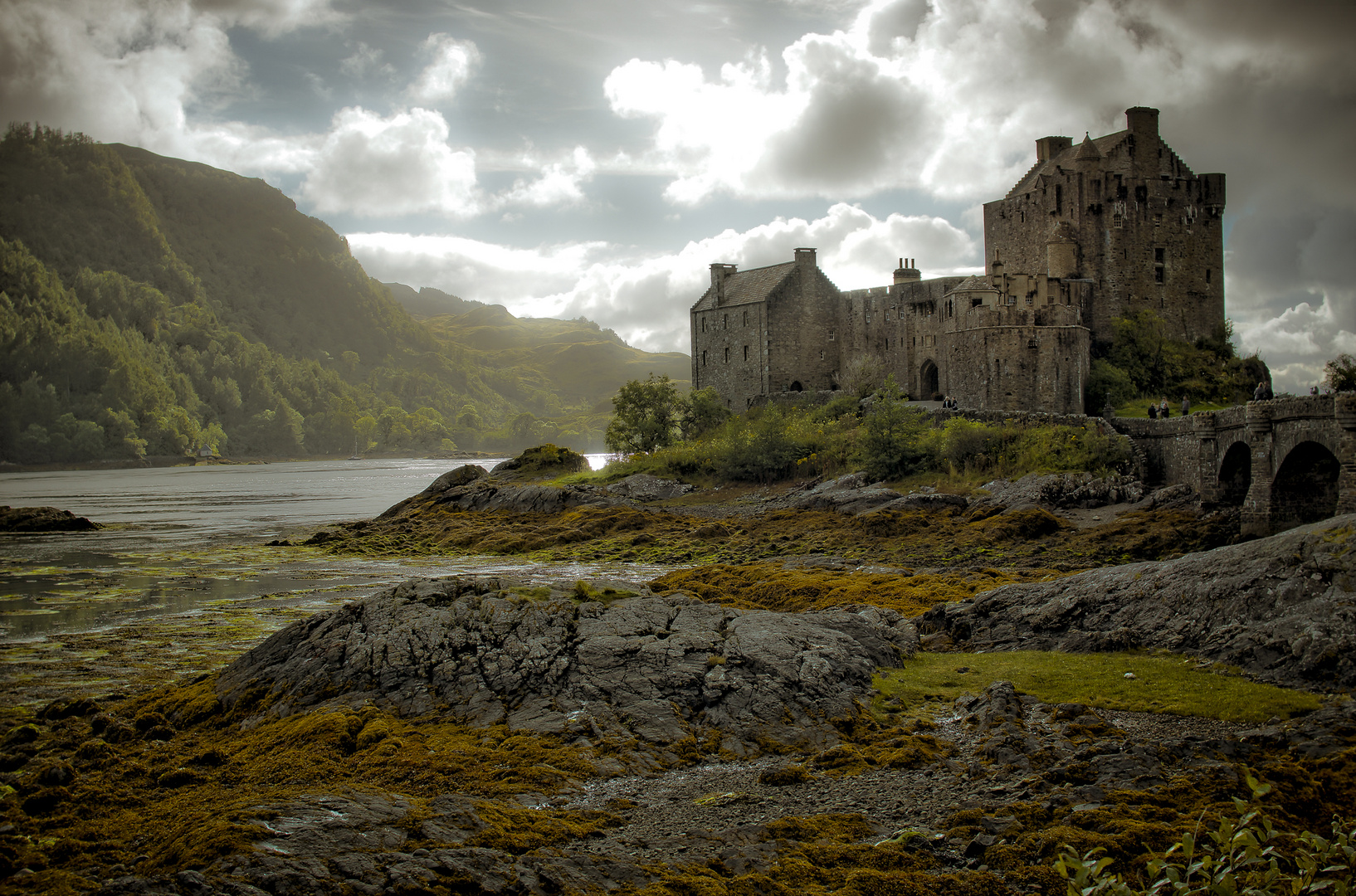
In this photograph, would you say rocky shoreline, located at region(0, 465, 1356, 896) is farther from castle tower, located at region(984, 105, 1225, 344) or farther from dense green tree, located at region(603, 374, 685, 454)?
dense green tree, located at region(603, 374, 685, 454)

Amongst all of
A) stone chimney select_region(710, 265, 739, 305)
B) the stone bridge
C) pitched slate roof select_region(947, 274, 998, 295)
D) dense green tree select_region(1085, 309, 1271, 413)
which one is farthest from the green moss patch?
stone chimney select_region(710, 265, 739, 305)

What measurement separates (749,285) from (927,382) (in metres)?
A: 16.4

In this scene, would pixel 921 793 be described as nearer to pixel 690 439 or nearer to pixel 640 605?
pixel 640 605

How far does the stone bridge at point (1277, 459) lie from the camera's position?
22344 millimetres

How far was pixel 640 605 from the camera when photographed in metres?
14.2

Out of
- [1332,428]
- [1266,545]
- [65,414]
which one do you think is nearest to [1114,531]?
[1332,428]

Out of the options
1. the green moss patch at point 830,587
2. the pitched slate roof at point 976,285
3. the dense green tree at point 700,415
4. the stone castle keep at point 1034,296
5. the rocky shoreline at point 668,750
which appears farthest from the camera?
the dense green tree at point 700,415

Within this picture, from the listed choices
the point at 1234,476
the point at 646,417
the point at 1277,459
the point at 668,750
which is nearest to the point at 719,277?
the point at 646,417

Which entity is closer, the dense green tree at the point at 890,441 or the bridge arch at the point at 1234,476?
the bridge arch at the point at 1234,476

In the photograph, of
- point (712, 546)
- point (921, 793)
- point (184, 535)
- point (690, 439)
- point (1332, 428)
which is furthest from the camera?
point (690, 439)

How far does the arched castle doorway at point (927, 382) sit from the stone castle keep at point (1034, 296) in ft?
0.29

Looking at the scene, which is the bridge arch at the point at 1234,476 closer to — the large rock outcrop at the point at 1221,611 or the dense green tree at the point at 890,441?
the dense green tree at the point at 890,441

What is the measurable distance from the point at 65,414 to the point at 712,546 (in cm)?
14794

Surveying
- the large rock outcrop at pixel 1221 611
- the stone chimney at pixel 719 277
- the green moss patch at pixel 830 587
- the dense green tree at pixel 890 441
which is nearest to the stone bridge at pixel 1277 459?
the green moss patch at pixel 830 587
